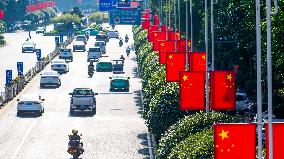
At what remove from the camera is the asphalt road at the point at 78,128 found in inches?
1738

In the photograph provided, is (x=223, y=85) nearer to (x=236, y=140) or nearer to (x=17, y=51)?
(x=236, y=140)

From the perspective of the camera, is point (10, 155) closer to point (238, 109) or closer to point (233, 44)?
point (238, 109)

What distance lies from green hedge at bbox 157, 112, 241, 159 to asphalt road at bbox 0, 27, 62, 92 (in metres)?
44.5

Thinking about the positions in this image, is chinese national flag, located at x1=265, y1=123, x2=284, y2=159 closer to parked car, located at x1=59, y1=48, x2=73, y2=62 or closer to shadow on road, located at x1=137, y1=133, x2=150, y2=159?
shadow on road, located at x1=137, y1=133, x2=150, y2=159

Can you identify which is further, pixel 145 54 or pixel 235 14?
pixel 145 54

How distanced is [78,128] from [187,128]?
21.3m

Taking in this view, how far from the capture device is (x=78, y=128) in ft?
175

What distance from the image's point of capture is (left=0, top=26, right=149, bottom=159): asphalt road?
44.2m

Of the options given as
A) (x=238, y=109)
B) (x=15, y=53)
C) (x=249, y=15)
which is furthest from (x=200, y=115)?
(x=15, y=53)

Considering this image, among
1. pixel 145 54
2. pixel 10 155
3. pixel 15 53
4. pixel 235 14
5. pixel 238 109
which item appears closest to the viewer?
pixel 10 155

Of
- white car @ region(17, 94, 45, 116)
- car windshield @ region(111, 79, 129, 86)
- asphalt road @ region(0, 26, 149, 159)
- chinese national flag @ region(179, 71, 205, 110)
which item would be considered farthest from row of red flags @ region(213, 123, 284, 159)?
car windshield @ region(111, 79, 129, 86)

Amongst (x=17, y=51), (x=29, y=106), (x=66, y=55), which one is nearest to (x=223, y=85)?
(x=29, y=106)

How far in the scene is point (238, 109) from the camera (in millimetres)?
59656

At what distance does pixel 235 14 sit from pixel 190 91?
2922cm
